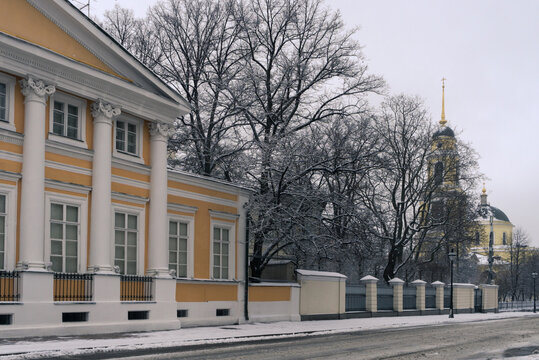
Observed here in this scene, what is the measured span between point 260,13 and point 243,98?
4180 mm

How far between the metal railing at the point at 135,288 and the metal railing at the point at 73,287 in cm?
135

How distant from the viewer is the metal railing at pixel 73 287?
63.5 ft

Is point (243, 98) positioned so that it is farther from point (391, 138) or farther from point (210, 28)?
point (391, 138)

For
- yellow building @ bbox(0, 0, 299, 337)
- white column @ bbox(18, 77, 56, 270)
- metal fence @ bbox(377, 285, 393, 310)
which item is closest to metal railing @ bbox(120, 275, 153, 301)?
yellow building @ bbox(0, 0, 299, 337)

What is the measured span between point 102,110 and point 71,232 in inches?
145

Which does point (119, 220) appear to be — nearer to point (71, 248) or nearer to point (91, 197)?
point (91, 197)

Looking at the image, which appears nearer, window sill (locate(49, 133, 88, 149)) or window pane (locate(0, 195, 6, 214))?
window pane (locate(0, 195, 6, 214))

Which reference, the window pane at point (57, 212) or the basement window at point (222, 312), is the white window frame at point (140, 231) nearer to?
the window pane at point (57, 212)

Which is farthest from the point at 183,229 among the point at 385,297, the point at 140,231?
the point at 385,297

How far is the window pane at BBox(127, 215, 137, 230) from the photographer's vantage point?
2239cm

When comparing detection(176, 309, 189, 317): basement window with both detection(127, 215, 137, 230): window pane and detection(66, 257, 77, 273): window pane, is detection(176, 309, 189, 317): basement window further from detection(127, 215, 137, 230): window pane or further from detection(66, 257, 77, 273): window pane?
detection(66, 257, 77, 273): window pane

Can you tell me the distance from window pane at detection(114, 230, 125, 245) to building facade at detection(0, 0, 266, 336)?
4 centimetres

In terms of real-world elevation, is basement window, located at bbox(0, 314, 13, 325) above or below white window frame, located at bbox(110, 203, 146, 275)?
below

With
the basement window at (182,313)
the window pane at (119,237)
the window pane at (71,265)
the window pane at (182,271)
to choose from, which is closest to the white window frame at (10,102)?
the window pane at (71,265)
